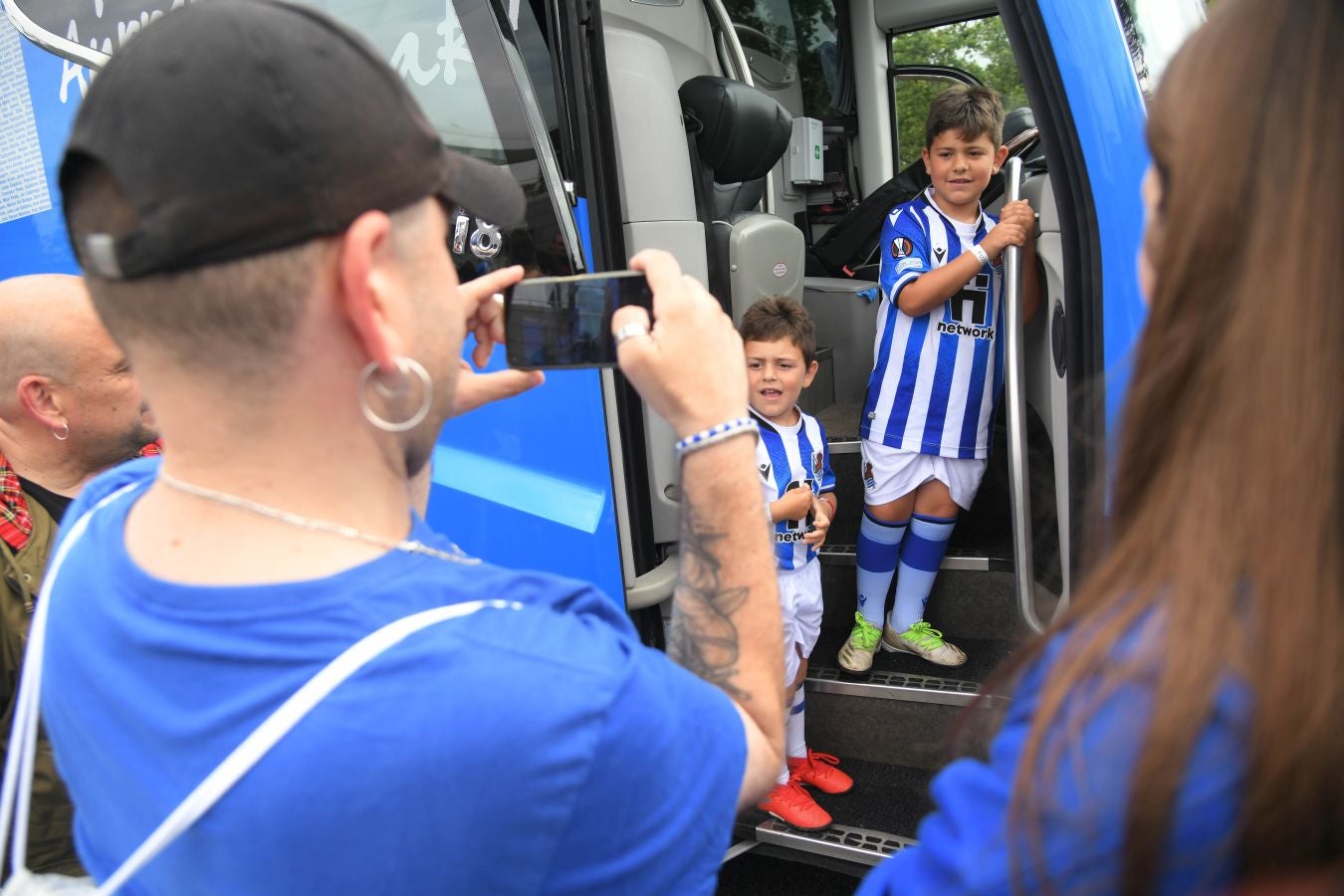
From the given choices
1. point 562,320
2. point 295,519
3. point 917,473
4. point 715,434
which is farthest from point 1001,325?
point 295,519

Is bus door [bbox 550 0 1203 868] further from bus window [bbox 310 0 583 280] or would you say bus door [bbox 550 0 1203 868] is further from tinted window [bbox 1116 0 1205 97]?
bus window [bbox 310 0 583 280]

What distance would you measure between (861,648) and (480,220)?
1.67 m

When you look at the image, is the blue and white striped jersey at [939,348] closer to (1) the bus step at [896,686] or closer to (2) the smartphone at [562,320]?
(1) the bus step at [896,686]

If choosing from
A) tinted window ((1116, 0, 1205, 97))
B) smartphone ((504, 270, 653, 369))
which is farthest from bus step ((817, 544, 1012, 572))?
smartphone ((504, 270, 653, 369))

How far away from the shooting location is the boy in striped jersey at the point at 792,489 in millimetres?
2465

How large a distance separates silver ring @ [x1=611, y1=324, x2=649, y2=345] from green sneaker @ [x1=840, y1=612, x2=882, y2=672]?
6.50ft

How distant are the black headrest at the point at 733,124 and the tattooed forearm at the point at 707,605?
6.20 feet

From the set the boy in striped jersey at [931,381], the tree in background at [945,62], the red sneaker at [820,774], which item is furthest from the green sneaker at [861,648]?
the tree in background at [945,62]

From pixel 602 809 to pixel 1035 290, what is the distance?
2191mm

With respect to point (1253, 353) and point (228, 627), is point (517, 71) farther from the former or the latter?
point (1253, 353)

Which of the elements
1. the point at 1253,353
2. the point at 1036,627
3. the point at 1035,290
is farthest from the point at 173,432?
the point at 1035,290

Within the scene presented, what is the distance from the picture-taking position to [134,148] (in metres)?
0.67

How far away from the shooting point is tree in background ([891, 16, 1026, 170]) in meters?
4.69

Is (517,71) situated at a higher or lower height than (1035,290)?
higher
